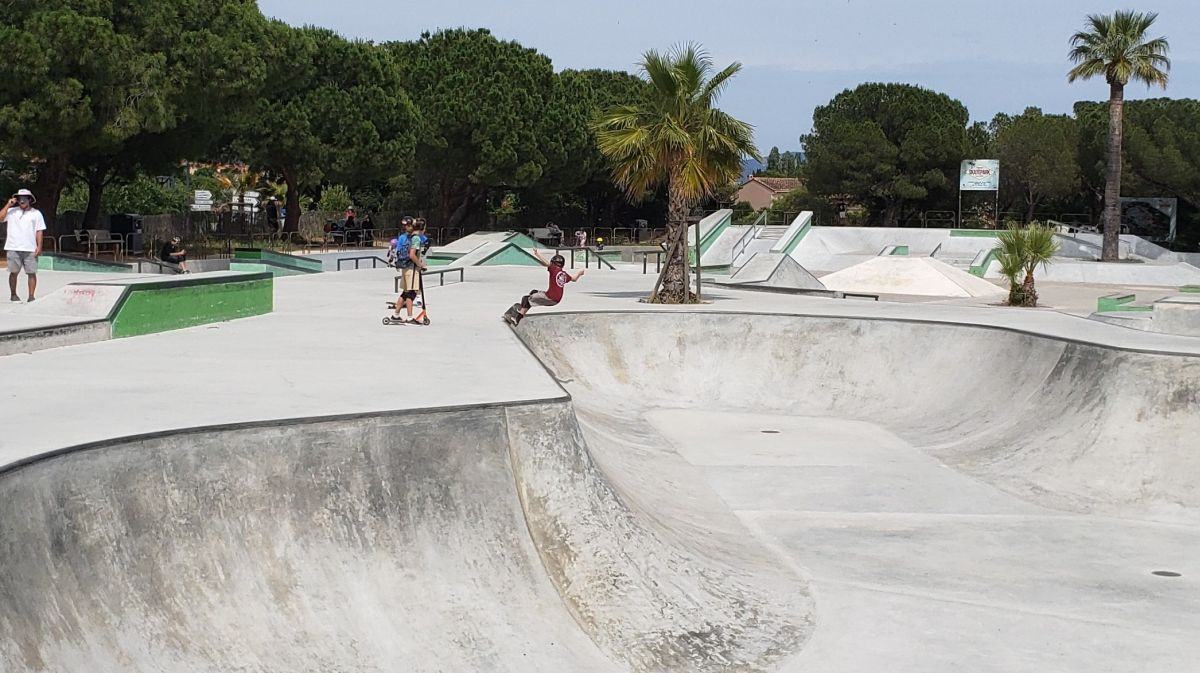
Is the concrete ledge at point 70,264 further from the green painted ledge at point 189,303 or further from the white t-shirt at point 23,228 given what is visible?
the white t-shirt at point 23,228

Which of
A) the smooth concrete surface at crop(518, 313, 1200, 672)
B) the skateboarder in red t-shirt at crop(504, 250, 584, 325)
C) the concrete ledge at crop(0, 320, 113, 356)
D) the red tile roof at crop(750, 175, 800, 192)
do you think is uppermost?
the red tile roof at crop(750, 175, 800, 192)

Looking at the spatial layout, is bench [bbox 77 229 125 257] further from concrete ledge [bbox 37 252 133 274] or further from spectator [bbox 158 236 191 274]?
spectator [bbox 158 236 191 274]

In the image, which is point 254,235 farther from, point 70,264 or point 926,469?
point 926,469

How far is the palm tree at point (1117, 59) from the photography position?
46.0 metres

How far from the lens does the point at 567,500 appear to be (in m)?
8.34

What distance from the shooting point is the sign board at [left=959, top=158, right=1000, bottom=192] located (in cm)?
5897

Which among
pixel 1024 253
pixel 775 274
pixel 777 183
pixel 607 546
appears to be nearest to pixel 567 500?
pixel 607 546

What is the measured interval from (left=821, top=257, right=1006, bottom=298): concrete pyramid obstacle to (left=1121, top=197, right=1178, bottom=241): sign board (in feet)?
101

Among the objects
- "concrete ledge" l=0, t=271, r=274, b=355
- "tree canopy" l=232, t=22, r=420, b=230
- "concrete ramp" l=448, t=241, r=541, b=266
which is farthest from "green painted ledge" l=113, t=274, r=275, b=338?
"tree canopy" l=232, t=22, r=420, b=230

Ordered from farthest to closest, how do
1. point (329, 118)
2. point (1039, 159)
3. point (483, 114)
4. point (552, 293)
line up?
point (1039, 159) → point (483, 114) → point (329, 118) → point (552, 293)

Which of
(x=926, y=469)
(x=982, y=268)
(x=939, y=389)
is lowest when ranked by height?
(x=926, y=469)

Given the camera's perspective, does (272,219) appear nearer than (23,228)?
No

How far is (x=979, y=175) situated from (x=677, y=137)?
4405cm

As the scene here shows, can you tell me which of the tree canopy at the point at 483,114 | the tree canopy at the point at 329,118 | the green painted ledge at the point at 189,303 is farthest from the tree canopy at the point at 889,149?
the green painted ledge at the point at 189,303
